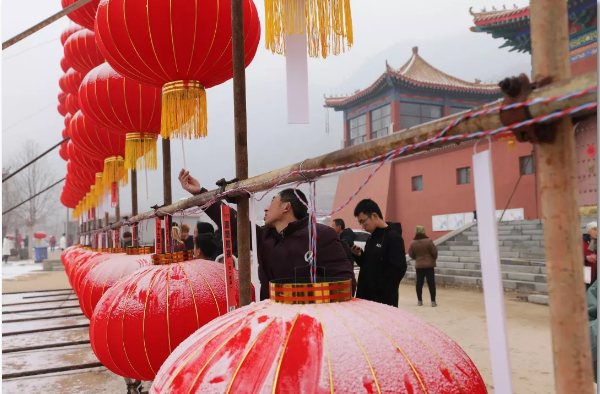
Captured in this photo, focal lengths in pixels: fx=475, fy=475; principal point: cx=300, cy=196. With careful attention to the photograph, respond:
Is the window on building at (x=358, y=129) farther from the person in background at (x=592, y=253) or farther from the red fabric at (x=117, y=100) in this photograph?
the red fabric at (x=117, y=100)

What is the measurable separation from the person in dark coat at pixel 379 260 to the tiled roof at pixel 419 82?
17.1 m

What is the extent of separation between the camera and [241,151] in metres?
2.03

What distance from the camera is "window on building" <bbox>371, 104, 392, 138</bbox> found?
69.4 feet

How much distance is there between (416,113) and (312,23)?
804 inches

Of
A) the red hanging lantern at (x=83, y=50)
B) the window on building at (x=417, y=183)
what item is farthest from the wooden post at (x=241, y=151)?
the window on building at (x=417, y=183)

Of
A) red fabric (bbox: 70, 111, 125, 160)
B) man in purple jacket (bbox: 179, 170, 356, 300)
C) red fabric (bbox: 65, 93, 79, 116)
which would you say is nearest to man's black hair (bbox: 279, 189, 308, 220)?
man in purple jacket (bbox: 179, 170, 356, 300)

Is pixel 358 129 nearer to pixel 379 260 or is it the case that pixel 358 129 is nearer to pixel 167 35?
pixel 379 260

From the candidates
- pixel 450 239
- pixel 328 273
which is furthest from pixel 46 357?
pixel 450 239

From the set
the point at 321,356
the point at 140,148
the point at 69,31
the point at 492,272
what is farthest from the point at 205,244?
the point at 69,31

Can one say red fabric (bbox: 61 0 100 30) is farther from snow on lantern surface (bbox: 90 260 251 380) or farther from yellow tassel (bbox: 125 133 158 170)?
snow on lantern surface (bbox: 90 260 251 380)

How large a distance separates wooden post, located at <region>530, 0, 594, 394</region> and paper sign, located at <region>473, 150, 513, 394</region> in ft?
0.24

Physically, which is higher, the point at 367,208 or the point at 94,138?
the point at 94,138

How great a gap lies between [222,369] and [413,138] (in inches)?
24.2

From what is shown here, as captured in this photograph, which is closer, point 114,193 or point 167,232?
point 167,232
